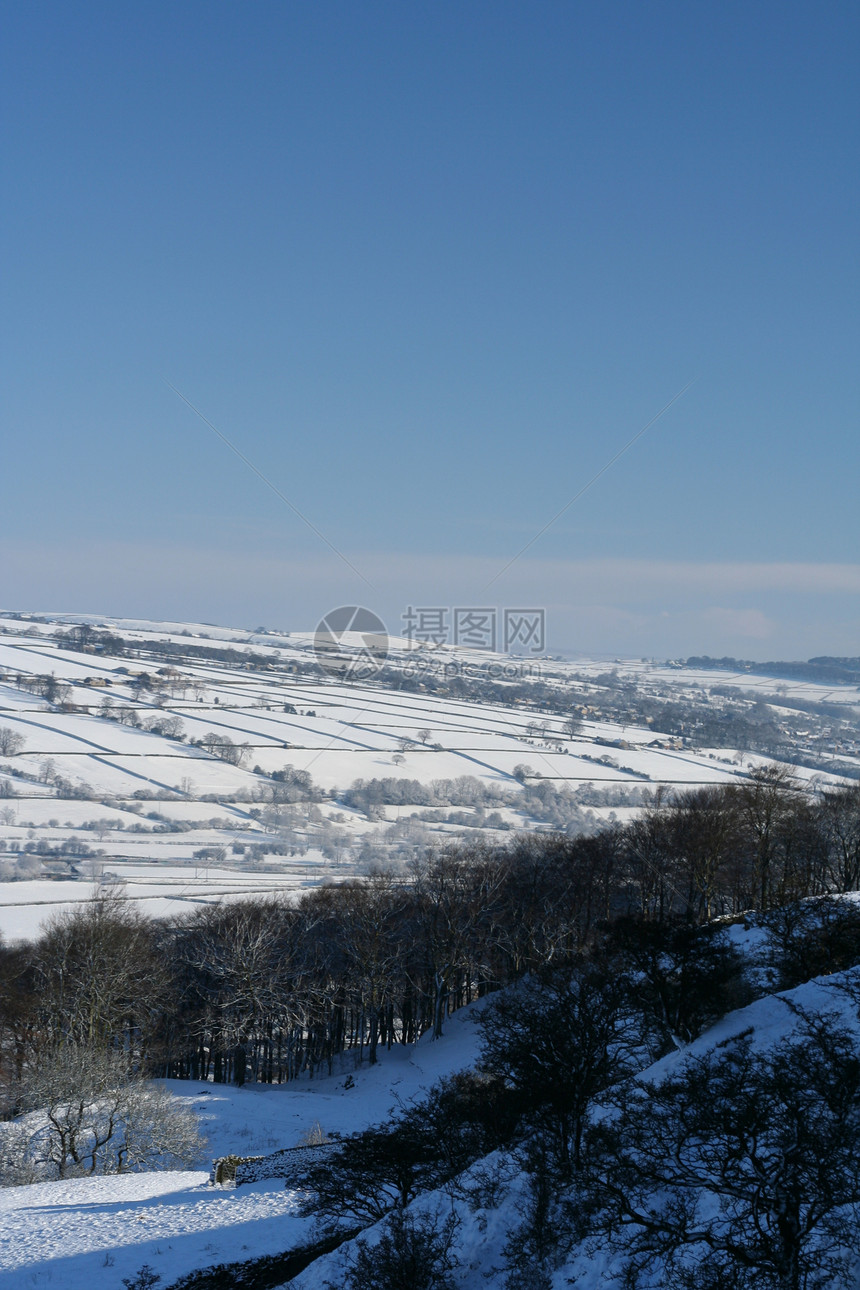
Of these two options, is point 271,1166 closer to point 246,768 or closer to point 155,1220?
point 155,1220

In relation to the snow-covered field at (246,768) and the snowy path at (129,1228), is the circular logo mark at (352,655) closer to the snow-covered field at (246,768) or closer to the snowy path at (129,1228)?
the snow-covered field at (246,768)

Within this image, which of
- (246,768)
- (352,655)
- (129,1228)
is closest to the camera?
(129,1228)

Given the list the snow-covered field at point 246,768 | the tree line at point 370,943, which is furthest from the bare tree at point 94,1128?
the snow-covered field at point 246,768

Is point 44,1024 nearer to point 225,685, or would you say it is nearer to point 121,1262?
point 121,1262

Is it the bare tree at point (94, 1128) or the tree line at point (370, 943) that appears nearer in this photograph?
the bare tree at point (94, 1128)

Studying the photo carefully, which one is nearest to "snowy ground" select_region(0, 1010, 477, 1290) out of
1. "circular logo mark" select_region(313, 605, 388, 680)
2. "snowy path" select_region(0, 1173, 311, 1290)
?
"snowy path" select_region(0, 1173, 311, 1290)

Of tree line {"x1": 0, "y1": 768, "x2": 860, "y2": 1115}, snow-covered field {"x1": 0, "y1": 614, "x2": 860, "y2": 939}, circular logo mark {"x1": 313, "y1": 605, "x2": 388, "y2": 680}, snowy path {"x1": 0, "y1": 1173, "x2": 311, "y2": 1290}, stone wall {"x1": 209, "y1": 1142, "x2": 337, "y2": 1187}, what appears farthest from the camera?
circular logo mark {"x1": 313, "y1": 605, "x2": 388, "y2": 680}

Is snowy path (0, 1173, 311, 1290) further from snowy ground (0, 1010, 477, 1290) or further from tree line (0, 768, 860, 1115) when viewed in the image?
tree line (0, 768, 860, 1115)

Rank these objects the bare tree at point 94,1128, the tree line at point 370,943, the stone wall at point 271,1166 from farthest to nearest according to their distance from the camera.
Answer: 1. the tree line at point 370,943
2. the bare tree at point 94,1128
3. the stone wall at point 271,1166

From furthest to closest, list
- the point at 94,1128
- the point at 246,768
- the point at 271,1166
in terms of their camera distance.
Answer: the point at 246,768 < the point at 94,1128 < the point at 271,1166

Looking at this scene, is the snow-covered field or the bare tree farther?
the snow-covered field

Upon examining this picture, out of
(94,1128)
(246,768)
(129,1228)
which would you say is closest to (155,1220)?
(129,1228)

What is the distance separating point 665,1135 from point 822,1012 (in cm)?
918

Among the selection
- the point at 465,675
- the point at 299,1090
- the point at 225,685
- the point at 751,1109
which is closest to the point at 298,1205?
the point at 751,1109
